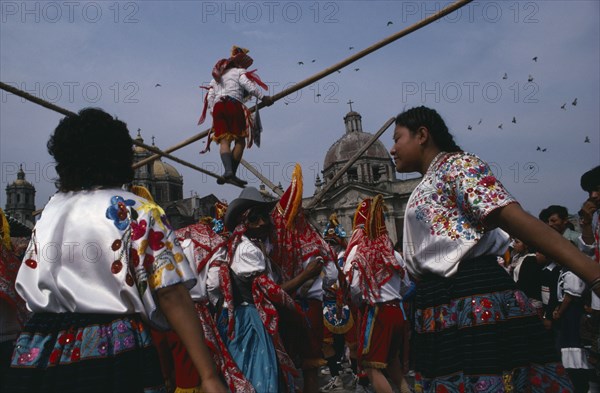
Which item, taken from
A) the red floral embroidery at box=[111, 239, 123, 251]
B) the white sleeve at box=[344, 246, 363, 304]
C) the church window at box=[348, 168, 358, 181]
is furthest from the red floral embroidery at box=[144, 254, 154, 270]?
the church window at box=[348, 168, 358, 181]

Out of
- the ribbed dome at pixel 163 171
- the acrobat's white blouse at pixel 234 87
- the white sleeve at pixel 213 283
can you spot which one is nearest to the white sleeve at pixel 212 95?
the acrobat's white blouse at pixel 234 87

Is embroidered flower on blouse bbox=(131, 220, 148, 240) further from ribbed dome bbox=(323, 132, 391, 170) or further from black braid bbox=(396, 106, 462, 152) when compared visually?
ribbed dome bbox=(323, 132, 391, 170)

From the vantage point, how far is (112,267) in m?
2.10

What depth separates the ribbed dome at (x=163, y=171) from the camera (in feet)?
216

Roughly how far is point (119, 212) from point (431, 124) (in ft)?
5.59

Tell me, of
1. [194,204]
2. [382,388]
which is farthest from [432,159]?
[194,204]

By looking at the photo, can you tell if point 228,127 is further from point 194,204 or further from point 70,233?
point 194,204

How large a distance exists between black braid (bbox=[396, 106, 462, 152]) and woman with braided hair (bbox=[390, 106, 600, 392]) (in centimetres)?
16

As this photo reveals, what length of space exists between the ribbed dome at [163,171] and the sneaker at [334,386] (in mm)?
60478

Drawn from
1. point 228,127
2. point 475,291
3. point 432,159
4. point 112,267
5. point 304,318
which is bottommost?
point 304,318

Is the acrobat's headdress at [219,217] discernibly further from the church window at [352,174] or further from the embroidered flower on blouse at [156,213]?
the church window at [352,174]

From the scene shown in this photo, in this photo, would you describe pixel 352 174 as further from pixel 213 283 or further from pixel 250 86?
pixel 213 283

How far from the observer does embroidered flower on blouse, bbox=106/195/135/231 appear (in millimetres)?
2146

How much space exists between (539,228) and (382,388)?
12.2 feet
